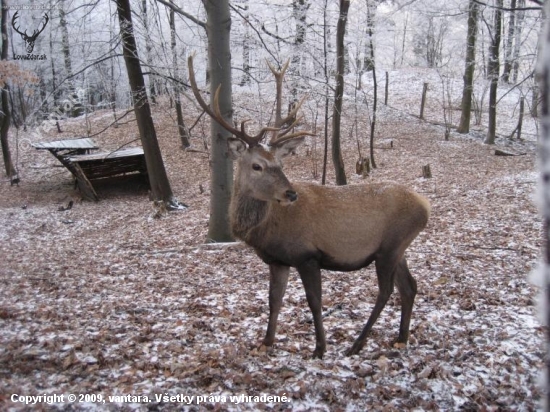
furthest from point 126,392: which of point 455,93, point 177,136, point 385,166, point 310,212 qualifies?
point 455,93

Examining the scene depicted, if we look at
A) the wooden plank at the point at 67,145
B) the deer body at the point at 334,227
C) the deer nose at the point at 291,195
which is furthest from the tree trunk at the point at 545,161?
the wooden plank at the point at 67,145

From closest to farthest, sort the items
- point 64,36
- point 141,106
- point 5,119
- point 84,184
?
1. point 141,106
2. point 84,184
3. point 5,119
4. point 64,36

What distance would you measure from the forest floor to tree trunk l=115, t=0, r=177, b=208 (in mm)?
2265

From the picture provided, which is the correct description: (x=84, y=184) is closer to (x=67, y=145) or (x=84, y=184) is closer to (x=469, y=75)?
(x=67, y=145)

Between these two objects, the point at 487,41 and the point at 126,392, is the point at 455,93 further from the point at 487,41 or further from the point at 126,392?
the point at 126,392

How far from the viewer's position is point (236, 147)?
4641 millimetres

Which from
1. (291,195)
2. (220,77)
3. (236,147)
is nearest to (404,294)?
(291,195)

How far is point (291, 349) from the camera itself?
453 centimetres

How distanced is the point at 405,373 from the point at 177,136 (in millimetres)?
21080

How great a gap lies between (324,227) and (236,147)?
1.27 m

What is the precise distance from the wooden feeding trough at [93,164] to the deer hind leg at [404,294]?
40.5 feet

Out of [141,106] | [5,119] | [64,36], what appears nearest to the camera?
[141,106]

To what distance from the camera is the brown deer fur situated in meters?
4.19

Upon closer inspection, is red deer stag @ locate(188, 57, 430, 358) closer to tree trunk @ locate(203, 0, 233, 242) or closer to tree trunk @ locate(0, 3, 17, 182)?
tree trunk @ locate(203, 0, 233, 242)
